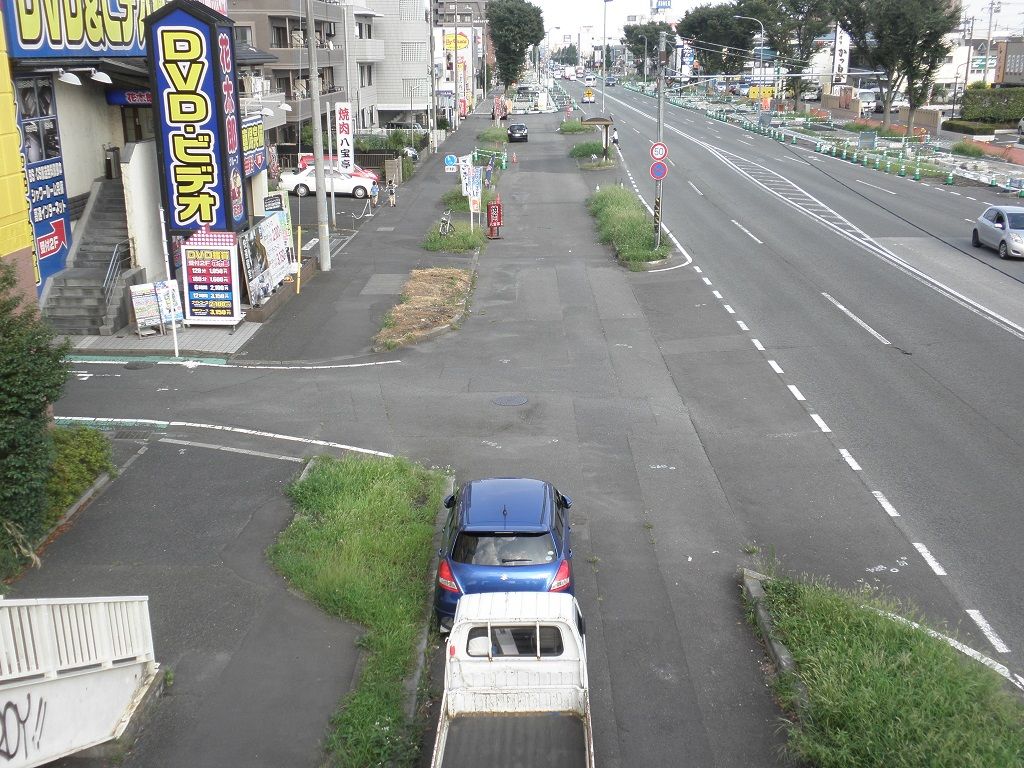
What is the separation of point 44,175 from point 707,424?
15.7 metres

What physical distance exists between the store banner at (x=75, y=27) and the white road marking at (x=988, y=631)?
18.4 meters

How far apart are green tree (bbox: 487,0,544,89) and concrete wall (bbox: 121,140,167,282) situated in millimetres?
106523

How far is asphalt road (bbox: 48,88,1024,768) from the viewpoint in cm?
1021

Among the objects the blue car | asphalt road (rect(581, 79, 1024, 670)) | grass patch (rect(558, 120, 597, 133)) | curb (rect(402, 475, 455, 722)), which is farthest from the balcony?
the blue car

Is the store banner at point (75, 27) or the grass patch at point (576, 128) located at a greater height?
the store banner at point (75, 27)

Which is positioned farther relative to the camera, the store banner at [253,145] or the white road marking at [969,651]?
the store banner at [253,145]

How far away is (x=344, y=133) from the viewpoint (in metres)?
38.3

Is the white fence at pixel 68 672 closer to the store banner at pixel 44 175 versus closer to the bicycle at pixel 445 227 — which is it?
the store banner at pixel 44 175

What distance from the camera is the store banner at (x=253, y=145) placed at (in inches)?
1023

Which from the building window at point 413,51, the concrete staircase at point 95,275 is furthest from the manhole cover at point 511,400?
the building window at point 413,51

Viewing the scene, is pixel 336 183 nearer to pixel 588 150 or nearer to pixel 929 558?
pixel 588 150

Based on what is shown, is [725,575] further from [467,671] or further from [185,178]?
[185,178]

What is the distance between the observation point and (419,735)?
859 centimetres

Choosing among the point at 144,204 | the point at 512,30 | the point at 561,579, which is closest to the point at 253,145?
the point at 144,204
